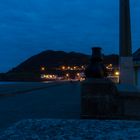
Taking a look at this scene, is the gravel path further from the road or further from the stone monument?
the road

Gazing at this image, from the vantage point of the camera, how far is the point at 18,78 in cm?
17262

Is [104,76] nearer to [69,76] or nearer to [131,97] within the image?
[131,97]

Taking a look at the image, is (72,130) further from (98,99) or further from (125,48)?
(125,48)

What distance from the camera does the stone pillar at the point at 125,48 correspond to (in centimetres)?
2572

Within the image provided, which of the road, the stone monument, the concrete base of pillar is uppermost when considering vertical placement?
the concrete base of pillar

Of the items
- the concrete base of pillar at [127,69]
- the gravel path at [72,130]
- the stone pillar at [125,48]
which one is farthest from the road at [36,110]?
the stone pillar at [125,48]

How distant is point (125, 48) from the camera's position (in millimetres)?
28094

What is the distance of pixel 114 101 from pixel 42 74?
161 metres

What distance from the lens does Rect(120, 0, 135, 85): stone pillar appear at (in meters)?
25.7

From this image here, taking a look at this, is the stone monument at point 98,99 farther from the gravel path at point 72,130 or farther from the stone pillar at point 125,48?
the stone pillar at point 125,48

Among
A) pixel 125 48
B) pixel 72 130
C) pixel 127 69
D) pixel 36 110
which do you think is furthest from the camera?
pixel 125 48

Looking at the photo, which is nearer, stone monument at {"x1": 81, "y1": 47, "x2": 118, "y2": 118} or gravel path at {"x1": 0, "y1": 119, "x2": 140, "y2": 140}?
gravel path at {"x1": 0, "y1": 119, "x2": 140, "y2": 140}

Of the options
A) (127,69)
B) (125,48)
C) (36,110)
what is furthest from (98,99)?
(125,48)

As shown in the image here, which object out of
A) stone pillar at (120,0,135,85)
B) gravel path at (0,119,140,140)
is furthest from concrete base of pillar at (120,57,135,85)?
gravel path at (0,119,140,140)
